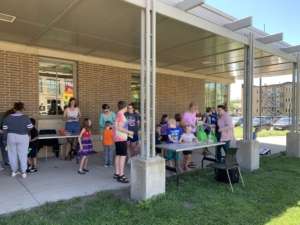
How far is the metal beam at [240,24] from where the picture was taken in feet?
19.2

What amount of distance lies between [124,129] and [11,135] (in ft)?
7.74

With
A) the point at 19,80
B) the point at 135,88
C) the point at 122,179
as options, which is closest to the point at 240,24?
the point at 122,179

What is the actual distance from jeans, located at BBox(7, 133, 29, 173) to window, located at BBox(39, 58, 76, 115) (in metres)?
2.59

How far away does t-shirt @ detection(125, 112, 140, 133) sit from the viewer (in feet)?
21.4

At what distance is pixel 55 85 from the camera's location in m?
8.44

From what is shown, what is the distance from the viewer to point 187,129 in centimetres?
649

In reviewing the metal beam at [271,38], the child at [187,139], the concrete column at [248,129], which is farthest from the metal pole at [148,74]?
the metal beam at [271,38]

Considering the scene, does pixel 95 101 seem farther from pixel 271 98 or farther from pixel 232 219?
pixel 271 98

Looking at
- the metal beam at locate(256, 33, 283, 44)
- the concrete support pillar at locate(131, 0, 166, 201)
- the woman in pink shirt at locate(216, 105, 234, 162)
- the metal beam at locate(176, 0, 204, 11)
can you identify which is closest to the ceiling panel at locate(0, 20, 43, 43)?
the concrete support pillar at locate(131, 0, 166, 201)

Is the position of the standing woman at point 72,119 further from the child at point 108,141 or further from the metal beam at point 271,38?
the metal beam at point 271,38

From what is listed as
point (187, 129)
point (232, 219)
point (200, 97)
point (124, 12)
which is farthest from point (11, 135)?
point (200, 97)

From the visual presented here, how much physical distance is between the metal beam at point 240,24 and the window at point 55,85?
4969 mm

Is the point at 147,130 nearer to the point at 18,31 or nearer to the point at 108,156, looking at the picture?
the point at 108,156

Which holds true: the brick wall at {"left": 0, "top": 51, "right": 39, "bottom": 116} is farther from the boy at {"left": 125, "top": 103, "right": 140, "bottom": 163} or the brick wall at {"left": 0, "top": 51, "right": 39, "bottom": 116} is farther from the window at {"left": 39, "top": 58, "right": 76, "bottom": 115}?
the boy at {"left": 125, "top": 103, "right": 140, "bottom": 163}
